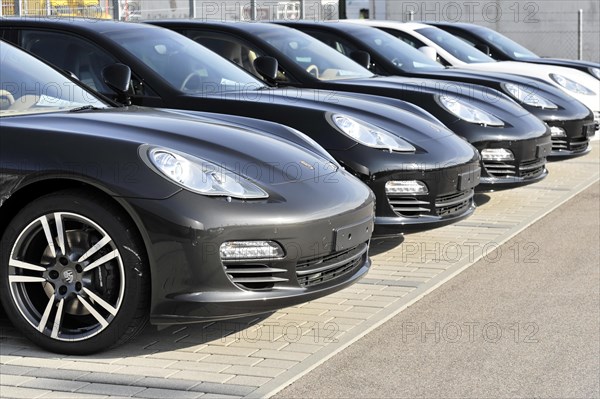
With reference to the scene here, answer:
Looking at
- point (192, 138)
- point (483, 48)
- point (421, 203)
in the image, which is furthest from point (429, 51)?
point (192, 138)

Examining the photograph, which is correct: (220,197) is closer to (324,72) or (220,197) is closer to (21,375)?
(21,375)

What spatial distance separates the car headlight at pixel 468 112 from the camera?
29.5ft

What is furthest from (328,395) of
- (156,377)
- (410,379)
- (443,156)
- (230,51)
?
(230,51)

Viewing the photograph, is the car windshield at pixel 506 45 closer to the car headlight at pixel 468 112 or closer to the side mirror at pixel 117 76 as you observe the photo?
the car headlight at pixel 468 112

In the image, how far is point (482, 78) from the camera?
37.7ft

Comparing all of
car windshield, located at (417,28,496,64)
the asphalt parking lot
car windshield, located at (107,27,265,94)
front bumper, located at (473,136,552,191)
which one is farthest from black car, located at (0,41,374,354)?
car windshield, located at (417,28,496,64)

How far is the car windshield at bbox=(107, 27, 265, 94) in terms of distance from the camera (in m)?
7.33

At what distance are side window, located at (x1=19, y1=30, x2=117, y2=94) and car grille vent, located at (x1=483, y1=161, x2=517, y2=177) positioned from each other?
10.9ft

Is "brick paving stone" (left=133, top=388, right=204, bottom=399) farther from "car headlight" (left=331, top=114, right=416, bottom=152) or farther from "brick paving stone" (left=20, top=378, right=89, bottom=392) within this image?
"car headlight" (left=331, top=114, right=416, bottom=152)

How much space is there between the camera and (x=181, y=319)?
4762 millimetres

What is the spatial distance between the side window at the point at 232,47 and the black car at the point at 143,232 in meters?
3.98

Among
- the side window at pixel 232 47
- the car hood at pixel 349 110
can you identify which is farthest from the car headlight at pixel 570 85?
the car hood at pixel 349 110

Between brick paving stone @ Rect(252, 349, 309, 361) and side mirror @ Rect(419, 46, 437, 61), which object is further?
side mirror @ Rect(419, 46, 437, 61)

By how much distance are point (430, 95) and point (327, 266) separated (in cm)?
428
